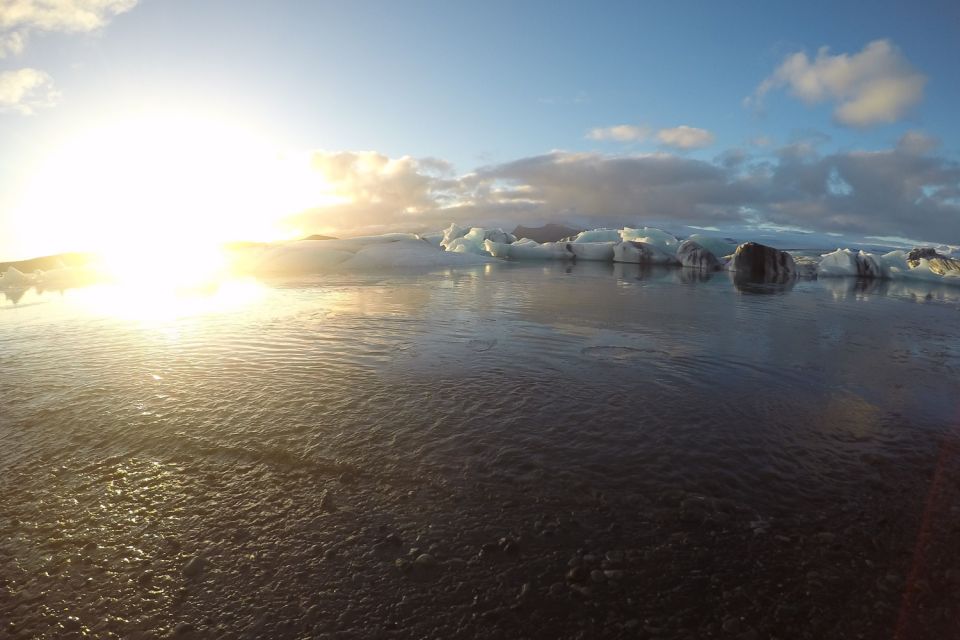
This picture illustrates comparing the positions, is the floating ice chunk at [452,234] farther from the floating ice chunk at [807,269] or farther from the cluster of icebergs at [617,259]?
the floating ice chunk at [807,269]

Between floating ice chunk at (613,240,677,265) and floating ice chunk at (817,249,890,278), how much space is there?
37.7 feet

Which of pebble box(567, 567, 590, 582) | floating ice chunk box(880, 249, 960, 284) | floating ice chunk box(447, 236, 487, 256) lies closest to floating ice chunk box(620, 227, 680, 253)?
floating ice chunk box(447, 236, 487, 256)

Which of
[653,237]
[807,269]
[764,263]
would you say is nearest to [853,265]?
[807,269]

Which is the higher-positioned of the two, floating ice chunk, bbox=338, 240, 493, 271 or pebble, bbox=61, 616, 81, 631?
floating ice chunk, bbox=338, 240, 493, 271

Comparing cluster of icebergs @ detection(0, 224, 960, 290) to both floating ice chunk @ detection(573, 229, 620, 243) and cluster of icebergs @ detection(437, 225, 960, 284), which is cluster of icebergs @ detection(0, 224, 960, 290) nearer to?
cluster of icebergs @ detection(437, 225, 960, 284)

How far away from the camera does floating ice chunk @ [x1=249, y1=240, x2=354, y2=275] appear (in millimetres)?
32919

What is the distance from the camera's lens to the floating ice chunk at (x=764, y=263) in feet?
105

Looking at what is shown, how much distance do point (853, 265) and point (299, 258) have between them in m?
42.8

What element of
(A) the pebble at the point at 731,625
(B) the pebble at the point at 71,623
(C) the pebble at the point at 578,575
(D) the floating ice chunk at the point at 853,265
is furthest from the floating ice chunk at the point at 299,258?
(D) the floating ice chunk at the point at 853,265

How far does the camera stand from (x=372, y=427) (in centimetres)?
433

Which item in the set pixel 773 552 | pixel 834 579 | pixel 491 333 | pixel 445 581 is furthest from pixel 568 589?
pixel 491 333

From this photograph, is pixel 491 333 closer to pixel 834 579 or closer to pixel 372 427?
pixel 372 427

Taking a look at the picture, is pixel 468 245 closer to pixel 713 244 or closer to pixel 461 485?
pixel 713 244

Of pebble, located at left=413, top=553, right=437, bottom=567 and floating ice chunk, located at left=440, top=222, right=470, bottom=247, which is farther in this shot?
floating ice chunk, located at left=440, top=222, right=470, bottom=247
